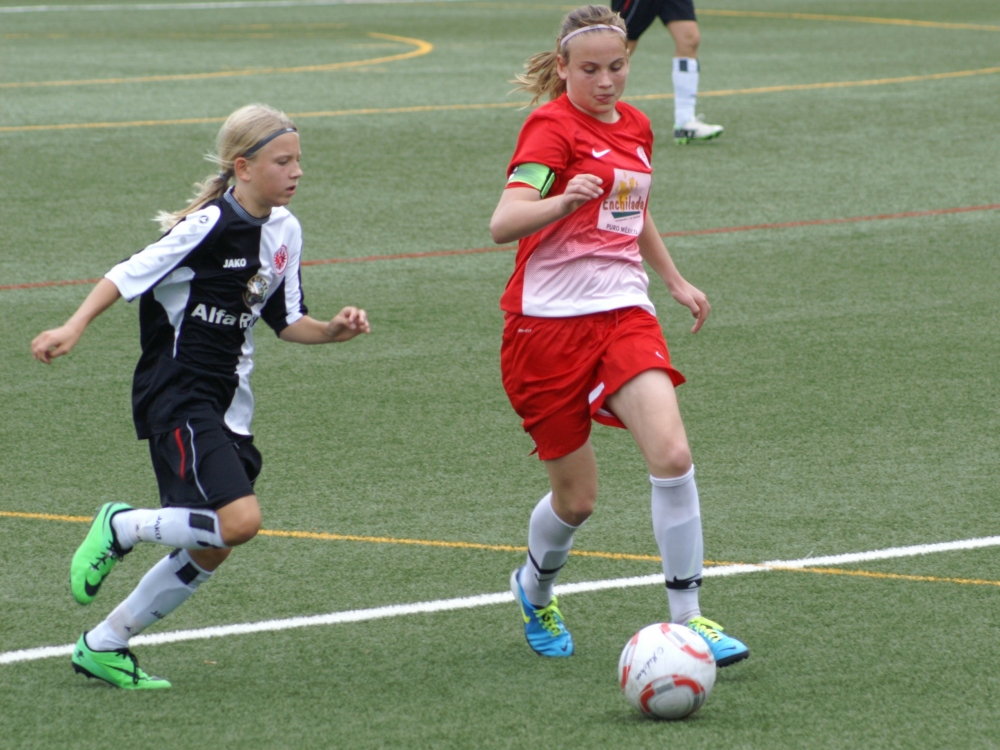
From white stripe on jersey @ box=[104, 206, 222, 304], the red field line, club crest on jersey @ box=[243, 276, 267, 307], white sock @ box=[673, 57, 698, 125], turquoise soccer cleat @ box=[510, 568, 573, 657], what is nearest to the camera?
white stripe on jersey @ box=[104, 206, 222, 304]

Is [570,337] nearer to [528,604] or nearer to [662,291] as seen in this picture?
[528,604]

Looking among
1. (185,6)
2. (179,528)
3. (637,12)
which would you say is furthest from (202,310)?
(185,6)

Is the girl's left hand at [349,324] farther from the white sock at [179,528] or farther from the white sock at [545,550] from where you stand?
the white sock at [545,550]

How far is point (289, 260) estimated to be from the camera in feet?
15.4

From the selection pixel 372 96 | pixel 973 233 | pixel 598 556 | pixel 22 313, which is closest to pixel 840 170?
pixel 973 233

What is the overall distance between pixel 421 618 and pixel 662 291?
503cm

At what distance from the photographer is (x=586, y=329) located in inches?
182

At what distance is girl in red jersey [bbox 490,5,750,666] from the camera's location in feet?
14.7

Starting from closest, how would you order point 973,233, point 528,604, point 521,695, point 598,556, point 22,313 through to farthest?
1. point 521,695
2. point 528,604
3. point 598,556
4. point 22,313
5. point 973,233

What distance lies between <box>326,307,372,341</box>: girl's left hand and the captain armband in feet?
1.94

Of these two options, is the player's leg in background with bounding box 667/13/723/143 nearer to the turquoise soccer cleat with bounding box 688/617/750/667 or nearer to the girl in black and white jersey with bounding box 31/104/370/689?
the girl in black and white jersey with bounding box 31/104/370/689

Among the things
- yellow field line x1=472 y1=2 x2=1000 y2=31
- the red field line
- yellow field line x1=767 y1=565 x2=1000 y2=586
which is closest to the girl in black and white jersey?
yellow field line x1=767 y1=565 x2=1000 y2=586

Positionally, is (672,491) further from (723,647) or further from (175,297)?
(175,297)

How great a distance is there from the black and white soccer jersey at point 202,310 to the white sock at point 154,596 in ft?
1.28
